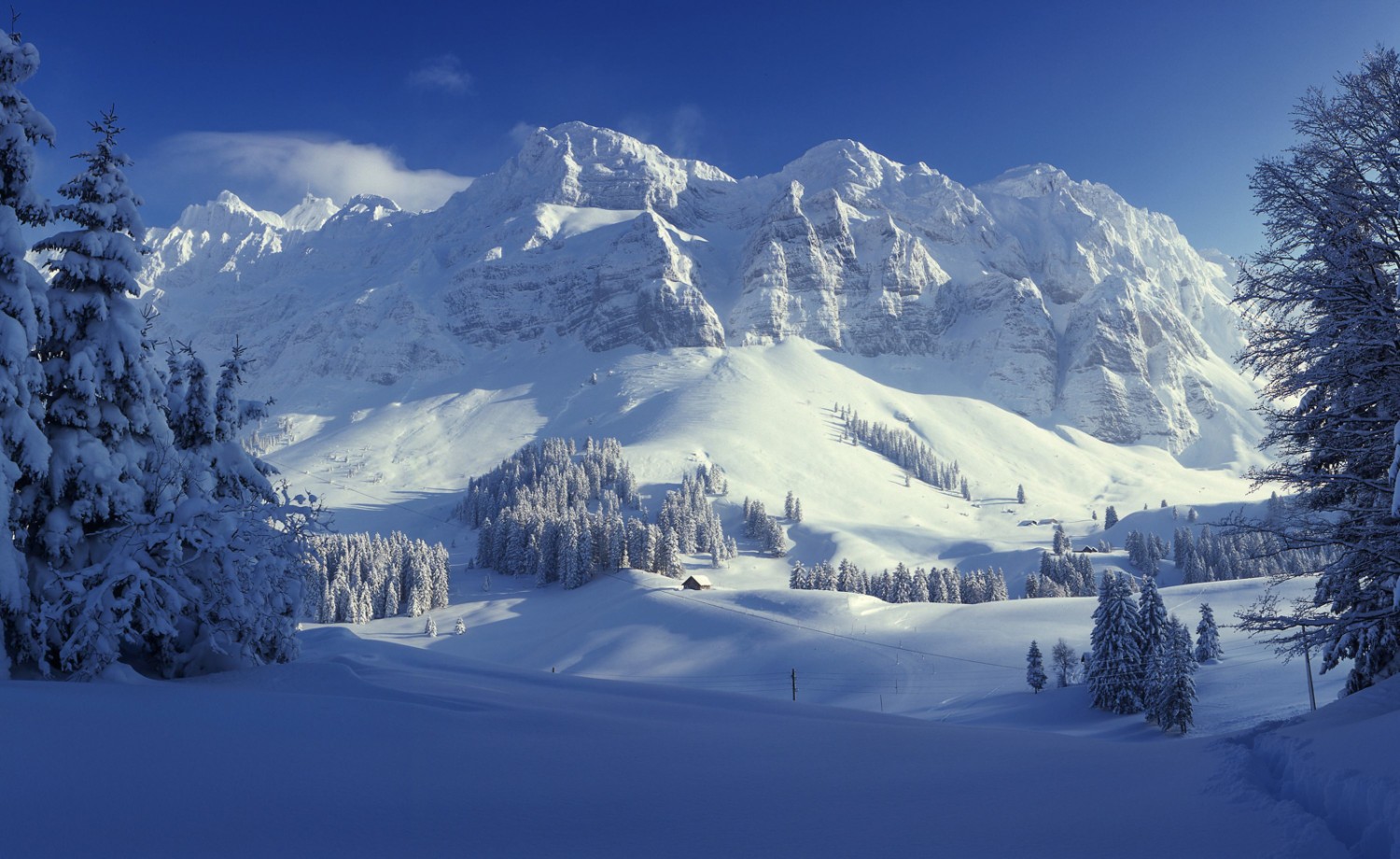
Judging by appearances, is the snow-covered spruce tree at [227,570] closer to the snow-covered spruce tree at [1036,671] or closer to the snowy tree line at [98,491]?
the snowy tree line at [98,491]

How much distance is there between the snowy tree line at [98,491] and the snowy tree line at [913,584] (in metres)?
92.9

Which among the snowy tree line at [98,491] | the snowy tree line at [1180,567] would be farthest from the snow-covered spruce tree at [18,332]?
the snowy tree line at [1180,567]

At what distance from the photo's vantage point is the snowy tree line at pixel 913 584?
101688 mm

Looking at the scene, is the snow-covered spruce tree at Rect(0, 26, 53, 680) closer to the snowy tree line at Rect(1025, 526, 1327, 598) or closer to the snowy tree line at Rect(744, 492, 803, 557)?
the snowy tree line at Rect(1025, 526, 1327, 598)

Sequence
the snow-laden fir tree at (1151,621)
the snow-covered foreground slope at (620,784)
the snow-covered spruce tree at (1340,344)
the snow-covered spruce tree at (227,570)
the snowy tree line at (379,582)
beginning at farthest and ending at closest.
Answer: the snowy tree line at (379,582) < the snow-laden fir tree at (1151,621) < the snow-covered spruce tree at (227,570) < the snow-covered spruce tree at (1340,344) < the snow-covered foreground slope at (620,784)

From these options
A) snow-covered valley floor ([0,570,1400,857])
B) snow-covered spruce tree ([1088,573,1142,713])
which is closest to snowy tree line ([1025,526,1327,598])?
snow-covered spruce tree ([1088,573,1142,713])

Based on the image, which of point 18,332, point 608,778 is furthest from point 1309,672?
point 18,332

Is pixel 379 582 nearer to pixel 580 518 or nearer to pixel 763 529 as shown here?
pixel 580 518

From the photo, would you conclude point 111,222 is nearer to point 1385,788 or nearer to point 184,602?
point 184,602

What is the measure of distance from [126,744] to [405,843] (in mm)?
3602

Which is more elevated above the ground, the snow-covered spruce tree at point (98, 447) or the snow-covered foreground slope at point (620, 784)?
the snow-covered spruce tree at point (98, 447)

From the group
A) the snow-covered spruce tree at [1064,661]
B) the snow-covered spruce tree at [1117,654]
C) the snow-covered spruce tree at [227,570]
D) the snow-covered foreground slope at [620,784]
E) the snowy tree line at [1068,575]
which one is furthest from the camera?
the snowy tree line at [1068,575]

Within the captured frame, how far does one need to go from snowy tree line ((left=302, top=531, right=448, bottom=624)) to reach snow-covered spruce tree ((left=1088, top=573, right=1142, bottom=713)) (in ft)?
285

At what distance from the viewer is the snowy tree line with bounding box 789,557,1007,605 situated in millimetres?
101688
